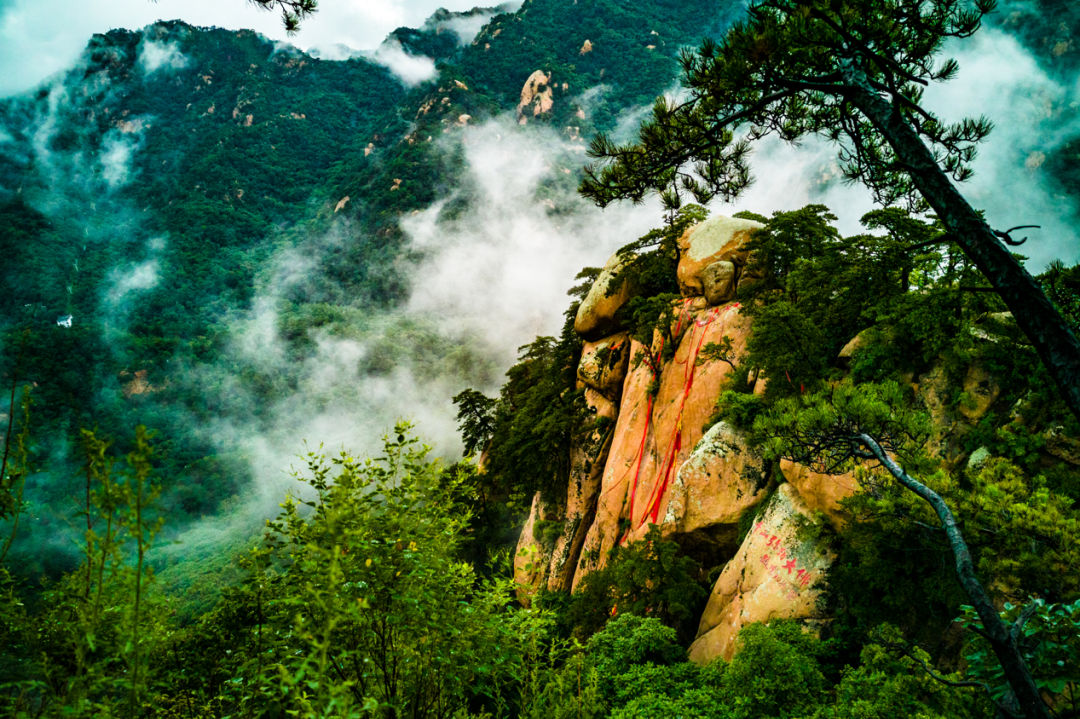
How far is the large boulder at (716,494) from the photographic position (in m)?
9.84

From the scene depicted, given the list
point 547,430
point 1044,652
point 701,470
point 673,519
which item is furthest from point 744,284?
point 1044,652

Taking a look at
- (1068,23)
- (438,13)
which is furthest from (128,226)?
(1068,23)

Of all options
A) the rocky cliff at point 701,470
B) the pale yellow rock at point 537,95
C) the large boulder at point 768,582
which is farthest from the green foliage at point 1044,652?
the pale yellow rock at point 537,95

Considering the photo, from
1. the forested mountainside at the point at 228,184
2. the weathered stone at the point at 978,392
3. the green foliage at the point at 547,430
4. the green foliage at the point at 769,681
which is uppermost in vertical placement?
the forested mountainside at the point at 228,184

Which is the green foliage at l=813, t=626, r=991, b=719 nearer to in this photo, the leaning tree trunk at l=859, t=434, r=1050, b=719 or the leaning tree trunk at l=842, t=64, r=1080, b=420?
the leaning tree trunk at l=859, t=434, r=1050, b=719

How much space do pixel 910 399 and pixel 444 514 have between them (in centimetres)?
781

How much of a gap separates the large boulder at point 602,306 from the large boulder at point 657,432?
279 cm

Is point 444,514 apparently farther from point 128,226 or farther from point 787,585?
point 128,226

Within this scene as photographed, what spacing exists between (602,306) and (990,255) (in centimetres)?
1467

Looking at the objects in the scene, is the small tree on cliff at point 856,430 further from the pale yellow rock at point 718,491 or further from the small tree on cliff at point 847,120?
the pale yellow rock at point 718,491

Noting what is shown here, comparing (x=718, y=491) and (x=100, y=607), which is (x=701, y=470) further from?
(x=100, y=607)

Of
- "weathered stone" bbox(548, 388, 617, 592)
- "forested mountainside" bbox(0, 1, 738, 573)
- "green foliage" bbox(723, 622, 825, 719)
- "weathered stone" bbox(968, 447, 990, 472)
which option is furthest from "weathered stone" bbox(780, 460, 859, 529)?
"forested mountainside" bbox(0, 1, 738, 573)

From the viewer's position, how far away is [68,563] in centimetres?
2966

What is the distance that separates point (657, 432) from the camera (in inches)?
512
